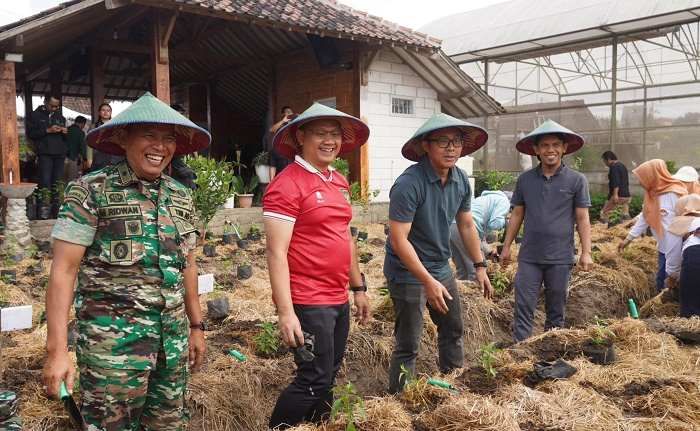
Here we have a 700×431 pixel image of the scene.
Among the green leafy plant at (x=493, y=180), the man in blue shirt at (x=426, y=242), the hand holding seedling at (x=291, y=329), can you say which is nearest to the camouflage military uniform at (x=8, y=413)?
the hand holding seedling at (x=291, y=329)

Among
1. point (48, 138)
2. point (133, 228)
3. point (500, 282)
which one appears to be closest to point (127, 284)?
point (133, 228)

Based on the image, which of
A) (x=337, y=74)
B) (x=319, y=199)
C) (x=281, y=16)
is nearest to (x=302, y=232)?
(x=319, y=199)

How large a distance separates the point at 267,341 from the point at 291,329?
1.77 m

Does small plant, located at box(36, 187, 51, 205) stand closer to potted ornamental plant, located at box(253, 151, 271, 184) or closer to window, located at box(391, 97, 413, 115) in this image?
potted ornamental plant, located at box(253, 151, 271, 184)

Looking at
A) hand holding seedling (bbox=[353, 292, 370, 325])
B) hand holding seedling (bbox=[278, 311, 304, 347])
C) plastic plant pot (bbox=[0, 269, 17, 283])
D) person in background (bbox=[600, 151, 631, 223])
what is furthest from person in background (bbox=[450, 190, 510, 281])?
person in background (bbox=[600, 151, 631, 223])

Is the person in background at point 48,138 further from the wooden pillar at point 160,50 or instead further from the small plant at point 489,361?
the small plant at point 489,361

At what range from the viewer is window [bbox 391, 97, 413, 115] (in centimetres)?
1162

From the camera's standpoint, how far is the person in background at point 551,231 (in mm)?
4223

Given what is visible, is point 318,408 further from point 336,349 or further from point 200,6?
point 200,6

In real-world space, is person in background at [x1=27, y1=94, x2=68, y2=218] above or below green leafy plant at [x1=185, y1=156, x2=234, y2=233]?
above

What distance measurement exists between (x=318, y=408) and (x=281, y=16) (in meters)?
7.31

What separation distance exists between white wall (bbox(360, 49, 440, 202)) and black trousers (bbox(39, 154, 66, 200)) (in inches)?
211

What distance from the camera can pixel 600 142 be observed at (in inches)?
562

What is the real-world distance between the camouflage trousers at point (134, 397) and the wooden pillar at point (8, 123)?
20.1 ft
